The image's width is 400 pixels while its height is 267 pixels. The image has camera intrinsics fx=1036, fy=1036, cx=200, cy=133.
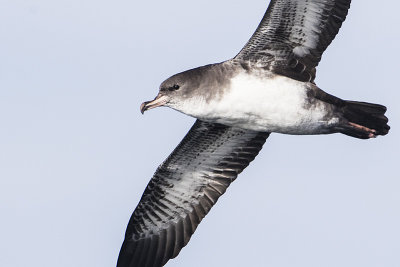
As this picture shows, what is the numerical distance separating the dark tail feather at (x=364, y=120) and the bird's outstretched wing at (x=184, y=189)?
1.61 meters

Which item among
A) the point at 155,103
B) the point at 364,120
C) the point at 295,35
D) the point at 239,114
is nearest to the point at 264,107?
the point at 239,114

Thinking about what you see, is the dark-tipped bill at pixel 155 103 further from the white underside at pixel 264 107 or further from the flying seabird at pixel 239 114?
the white underside at pixel 264 107

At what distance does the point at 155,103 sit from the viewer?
14.3 metres

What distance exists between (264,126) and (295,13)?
165 centimetres

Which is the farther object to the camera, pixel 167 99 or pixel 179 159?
pixel 179 159

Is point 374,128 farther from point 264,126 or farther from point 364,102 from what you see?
point 264,126

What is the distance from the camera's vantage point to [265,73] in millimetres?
14438

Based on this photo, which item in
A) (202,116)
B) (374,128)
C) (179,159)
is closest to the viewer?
(202,116)

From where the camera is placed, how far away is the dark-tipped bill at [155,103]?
46.9 ft

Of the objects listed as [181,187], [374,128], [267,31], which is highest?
[267,31]

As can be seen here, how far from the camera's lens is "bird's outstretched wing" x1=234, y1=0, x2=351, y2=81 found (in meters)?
14.5

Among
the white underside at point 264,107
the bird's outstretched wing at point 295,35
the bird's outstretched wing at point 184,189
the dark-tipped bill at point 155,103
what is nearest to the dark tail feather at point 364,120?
the white underside at point 264,107

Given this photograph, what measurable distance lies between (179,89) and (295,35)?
6.26 feet

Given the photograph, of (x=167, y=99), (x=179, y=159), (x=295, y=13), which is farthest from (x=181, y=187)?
(x=295, y=13)
